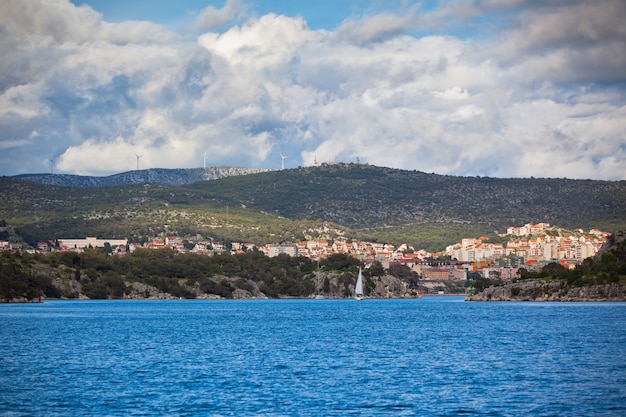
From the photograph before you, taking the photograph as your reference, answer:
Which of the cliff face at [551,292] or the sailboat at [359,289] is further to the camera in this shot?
the sailboat at [359,289]

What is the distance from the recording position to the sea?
34.5 meters

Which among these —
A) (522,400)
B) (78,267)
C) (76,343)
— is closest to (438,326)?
(76,343)

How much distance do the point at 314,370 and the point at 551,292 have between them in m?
100

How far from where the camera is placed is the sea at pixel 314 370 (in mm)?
34469

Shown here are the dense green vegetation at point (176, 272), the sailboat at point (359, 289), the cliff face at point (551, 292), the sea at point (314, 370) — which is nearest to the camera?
the sea at point (314, 370)

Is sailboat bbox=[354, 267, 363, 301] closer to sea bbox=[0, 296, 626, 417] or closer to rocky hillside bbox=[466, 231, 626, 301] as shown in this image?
rocky hillside bbox=[466, 231, 626, 301]

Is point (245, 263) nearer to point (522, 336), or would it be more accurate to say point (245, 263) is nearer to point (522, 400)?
point (522, 336)

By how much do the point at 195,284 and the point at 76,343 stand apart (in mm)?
109617

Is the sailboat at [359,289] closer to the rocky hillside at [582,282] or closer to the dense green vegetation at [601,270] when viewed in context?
the rocky hillside at [582,282]

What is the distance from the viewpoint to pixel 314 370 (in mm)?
45531

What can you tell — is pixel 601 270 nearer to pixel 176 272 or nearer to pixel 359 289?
pixel 359 289

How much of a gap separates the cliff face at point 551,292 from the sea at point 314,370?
175 feet

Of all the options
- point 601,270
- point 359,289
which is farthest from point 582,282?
point 359,289

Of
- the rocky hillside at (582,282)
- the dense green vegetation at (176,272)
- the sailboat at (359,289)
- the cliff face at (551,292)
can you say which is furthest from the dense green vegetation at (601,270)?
the dense green vegetation at (176,272)
